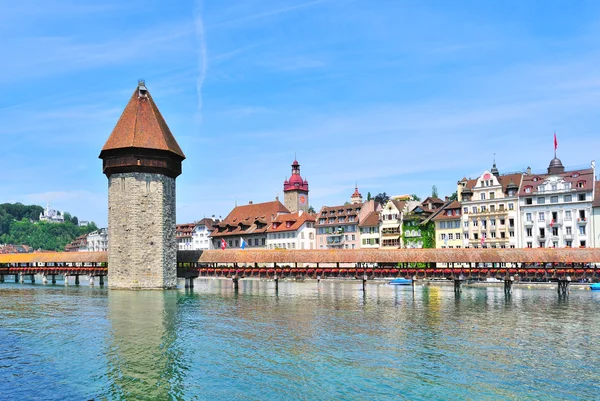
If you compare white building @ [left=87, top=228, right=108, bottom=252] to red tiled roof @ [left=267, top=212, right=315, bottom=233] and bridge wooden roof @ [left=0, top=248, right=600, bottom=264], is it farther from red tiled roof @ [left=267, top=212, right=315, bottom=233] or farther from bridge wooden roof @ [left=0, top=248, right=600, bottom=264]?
bridge wooden roof @ [left=0, top=248, right=600, bottom=264]

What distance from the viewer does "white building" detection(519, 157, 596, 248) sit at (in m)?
49.7

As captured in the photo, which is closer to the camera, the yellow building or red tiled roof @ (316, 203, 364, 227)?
the yellow building

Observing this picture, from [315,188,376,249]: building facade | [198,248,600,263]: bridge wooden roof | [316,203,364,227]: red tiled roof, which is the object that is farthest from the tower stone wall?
[316,203,364,227]: red tiled roof

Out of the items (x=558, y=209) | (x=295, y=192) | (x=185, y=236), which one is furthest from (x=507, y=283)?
(x=185, y=236)

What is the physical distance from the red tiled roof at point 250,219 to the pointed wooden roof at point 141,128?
34.2 meters

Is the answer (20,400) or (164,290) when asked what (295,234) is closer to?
(164,290)

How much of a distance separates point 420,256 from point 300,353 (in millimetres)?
23164

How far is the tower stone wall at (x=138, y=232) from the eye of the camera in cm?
3925

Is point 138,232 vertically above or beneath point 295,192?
beneath

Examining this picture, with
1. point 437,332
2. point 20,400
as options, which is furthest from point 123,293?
point 20,400

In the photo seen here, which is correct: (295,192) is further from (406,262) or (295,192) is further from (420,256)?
(420,256)

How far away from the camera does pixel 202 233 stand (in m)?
89.6

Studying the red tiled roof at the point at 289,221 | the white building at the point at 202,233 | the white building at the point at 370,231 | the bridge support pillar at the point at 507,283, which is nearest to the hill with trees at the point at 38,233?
the white building at the point at 202,233

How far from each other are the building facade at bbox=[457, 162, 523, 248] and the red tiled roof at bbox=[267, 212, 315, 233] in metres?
20.6
